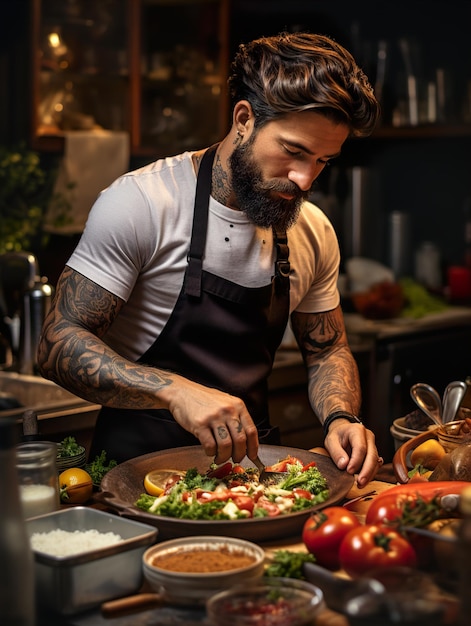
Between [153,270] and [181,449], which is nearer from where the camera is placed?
[181,449]

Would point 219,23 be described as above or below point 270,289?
above

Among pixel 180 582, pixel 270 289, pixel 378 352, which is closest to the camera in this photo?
pixel 180 582

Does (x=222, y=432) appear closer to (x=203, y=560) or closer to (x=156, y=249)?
(x=203, y=560)

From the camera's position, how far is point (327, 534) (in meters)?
1.48

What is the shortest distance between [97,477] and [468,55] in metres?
3.93

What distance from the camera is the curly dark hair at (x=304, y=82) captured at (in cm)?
210

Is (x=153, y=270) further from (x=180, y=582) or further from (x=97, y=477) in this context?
(x=180, y=582)

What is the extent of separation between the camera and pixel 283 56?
218 cm

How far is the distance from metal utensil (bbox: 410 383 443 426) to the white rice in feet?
3.13

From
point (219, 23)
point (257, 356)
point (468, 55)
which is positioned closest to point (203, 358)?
point (257, 356)

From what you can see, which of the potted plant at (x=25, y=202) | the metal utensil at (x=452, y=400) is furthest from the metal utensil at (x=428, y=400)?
the potted plant at (x=25, y=202)

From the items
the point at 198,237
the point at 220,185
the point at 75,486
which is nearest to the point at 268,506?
the point at 75,486

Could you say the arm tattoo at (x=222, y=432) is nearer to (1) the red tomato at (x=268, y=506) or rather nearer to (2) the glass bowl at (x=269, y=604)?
(1) the red tomato at (x=268, y=506)

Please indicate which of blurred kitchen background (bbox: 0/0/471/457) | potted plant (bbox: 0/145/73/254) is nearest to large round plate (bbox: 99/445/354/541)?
blurred kitchen background (bbox: 0/0/471/457)
